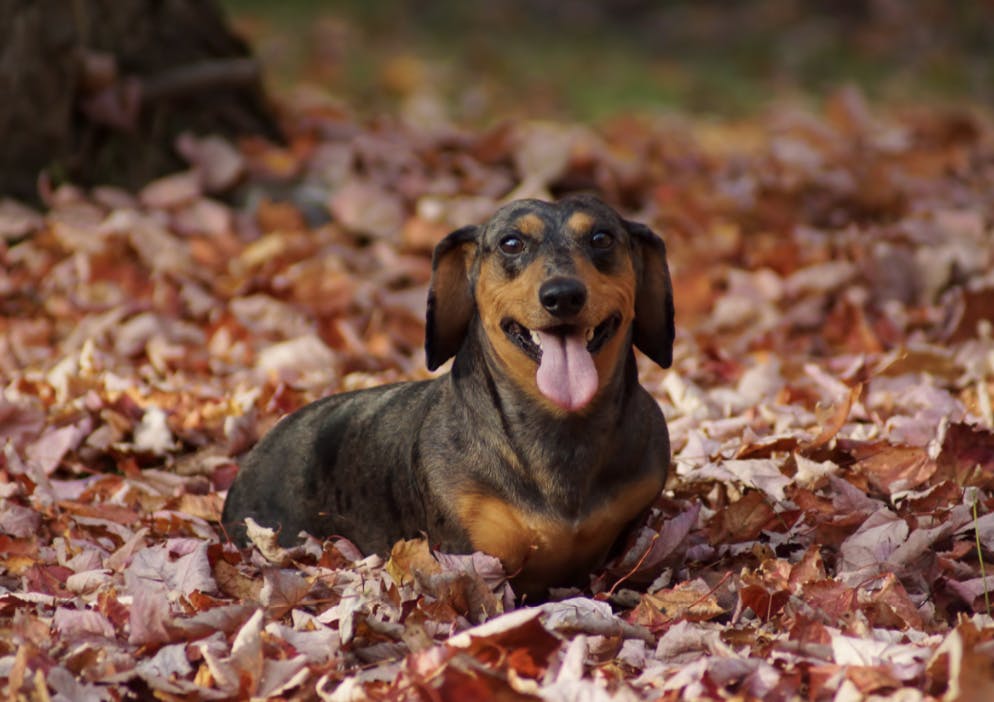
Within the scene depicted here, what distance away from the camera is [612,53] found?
1463cm

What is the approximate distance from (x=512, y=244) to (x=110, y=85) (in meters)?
4.01

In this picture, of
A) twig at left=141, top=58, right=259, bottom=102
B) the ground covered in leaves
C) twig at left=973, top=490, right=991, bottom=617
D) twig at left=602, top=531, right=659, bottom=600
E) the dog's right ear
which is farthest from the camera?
twig at left=141, top=58, right=259, bottom=102

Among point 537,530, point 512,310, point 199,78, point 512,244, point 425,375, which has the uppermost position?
point 512,244

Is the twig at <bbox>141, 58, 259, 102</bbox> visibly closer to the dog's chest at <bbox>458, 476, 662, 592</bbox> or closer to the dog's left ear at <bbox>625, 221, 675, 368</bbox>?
the dog's left ear at <bbox>625, 221, 675, 368</bbox>

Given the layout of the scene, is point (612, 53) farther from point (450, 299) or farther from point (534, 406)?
point (534, 406)

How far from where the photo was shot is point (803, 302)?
6.41 m

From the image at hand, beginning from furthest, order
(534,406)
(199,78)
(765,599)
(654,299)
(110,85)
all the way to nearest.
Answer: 1. (199,78)
2. (110,85)
3. (654,299)
4. (534,406)
5. (765,599)

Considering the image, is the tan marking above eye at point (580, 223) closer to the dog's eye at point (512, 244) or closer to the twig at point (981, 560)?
the dog's eye at point (512, 244)

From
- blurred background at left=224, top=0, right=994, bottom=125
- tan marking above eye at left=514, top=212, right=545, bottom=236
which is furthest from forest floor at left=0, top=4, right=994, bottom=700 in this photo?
blurred background at left=224, top=0, right=994, bottom=125

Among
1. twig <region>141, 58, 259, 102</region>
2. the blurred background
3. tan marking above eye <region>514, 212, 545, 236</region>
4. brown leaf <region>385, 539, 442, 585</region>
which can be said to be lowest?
the blurred background

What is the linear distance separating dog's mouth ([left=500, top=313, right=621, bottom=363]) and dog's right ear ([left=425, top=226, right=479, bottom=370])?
0.35 meters

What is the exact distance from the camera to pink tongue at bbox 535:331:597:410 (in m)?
3.54

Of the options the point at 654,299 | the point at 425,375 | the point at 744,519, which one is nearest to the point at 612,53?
the point at 425,375

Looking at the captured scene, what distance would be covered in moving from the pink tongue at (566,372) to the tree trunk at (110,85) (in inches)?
166
